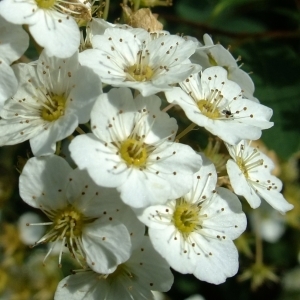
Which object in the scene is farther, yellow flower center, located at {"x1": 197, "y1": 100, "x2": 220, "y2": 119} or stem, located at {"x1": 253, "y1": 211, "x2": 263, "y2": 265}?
stem, located at {"x1": 253, "y1": 211, "x2": 263, "y2": 265}

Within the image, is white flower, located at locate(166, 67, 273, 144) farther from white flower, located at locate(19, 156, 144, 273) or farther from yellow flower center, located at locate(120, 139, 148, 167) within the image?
white flower, located at locate(19, 156, 144, 273)

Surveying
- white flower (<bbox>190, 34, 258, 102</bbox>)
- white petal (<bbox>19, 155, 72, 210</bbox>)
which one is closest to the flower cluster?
white petal (<bbox>19, 155, 72, 210</bbox>)

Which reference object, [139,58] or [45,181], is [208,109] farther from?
[45,181]

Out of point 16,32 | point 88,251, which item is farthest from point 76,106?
point 88,251

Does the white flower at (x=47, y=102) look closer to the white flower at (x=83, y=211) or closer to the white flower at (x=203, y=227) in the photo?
the white flower at (x=83, y=211)

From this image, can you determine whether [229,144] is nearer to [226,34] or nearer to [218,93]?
[218,93]

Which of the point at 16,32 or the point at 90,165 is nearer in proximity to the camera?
the point at 90,165

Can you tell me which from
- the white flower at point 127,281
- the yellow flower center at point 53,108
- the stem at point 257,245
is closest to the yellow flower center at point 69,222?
the white flower at point 127,281
